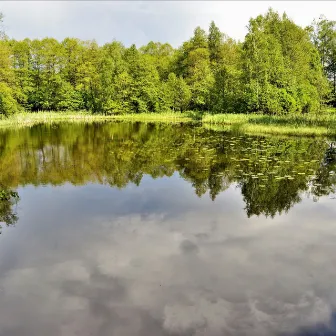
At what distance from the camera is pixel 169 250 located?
8.96 metres

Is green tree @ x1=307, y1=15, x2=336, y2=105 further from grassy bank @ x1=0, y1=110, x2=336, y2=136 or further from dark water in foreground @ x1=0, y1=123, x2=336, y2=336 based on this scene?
dark water in foreground @ x1=0, y1=123, x2=336, y2=336

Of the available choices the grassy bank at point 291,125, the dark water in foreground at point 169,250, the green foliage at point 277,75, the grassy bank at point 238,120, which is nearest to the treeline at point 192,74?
the green foliage at point 277,75

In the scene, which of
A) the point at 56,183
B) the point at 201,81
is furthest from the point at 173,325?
the point at 201,81

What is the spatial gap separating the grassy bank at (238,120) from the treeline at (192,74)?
2688mm

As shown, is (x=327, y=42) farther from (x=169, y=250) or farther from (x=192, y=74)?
(x=169, y=250)

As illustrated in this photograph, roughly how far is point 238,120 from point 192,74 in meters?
29.3

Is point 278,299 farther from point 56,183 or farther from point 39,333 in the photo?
point 56,183

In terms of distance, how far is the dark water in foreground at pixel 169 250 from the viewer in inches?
243

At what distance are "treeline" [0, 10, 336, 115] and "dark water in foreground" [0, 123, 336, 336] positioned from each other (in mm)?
27626

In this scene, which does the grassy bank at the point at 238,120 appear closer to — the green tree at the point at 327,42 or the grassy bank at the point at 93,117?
the grassy bank at the point at 93,117

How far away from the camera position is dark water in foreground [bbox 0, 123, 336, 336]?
617 centimetres

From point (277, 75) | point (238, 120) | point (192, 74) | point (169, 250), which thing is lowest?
point (169, 250)

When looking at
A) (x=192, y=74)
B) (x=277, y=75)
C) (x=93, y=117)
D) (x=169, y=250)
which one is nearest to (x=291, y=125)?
(x=277, y=75)

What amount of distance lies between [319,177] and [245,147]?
8.81 metres
